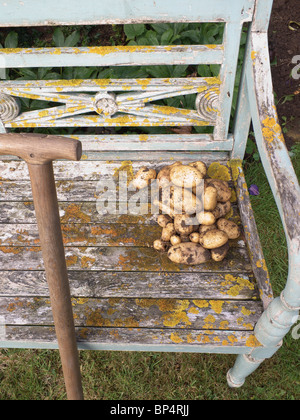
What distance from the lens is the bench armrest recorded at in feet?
4.23

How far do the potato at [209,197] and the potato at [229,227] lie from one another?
10 centimetres

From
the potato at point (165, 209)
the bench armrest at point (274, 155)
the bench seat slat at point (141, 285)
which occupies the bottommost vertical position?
the bench seat slat at point (141, 285)

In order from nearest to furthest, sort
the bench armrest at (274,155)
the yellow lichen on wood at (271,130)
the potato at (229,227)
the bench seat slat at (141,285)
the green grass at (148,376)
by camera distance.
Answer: the bench armrest at (274,155), the yellow lichen on wood at (271,130), the bench seat slat at (141,285), the potato at (229,227), the green grass at (148,376)

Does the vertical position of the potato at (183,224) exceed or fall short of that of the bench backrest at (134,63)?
it falls short

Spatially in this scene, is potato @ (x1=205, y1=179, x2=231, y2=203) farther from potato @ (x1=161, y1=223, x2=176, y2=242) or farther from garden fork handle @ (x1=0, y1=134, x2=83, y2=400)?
garden fork handle @ (x1=0, y1=134, x2=83, y2=400)

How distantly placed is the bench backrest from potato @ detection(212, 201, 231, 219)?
1.18 feet

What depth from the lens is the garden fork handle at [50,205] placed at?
3.29 feet

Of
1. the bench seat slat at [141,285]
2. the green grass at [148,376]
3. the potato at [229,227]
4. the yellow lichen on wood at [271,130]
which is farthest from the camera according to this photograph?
the green grass at [148,376]

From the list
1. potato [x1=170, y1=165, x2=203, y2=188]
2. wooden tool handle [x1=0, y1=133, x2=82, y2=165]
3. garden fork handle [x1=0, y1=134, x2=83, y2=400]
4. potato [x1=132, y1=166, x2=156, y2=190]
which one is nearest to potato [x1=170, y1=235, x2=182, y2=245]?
potato [x1=170, y1=165, x2=203, y2=188]

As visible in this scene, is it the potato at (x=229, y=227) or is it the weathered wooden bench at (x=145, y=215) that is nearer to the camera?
the weathered wooden bench at (x=145, y=215)

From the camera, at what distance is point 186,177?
1686mm

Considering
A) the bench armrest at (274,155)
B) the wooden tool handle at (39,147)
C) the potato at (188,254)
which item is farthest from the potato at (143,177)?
the wooden tool handle at (39,147)

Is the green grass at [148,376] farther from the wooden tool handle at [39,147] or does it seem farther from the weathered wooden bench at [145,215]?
the wooden tool handle at [39,147]

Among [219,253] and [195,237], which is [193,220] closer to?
[195,237]
